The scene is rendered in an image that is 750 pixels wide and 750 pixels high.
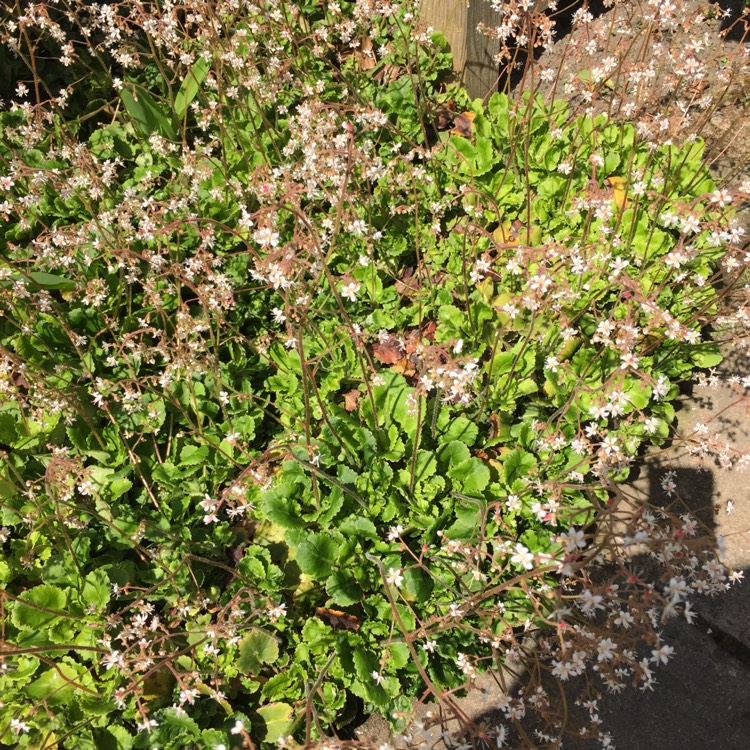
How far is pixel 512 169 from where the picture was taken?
345cm

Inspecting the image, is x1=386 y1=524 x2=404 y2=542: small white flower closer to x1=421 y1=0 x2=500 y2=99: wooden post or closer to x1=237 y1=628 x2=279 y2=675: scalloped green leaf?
x1=237 y1=628 x2=279 y2=675: scalloped green leaf

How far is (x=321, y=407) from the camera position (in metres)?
2.26

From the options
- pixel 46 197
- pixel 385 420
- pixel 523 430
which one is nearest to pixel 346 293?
pixel 385 420

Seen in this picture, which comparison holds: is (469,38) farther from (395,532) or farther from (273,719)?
(273,719)

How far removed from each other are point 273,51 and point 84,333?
5.99 feet

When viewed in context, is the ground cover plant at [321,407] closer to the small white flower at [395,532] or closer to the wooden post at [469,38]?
the small white flower at [395,532]

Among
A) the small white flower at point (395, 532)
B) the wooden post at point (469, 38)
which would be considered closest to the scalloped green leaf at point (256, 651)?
the small white flower at point (395, 532)

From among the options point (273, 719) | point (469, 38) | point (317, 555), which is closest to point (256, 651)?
point (273, 719)

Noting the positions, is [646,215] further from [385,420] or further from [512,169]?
[385,420]

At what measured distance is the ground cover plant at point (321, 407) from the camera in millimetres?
2146

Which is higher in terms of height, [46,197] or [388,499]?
[46,197]

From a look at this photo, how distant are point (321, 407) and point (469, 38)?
8.99 ft

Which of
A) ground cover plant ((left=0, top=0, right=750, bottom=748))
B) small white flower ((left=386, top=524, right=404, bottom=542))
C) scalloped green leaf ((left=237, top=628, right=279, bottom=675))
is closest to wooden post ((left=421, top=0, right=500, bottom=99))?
ground cover plant ((left=0, top=0, right=750, bottom=748))

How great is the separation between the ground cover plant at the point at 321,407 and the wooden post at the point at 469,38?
15.5 inches
